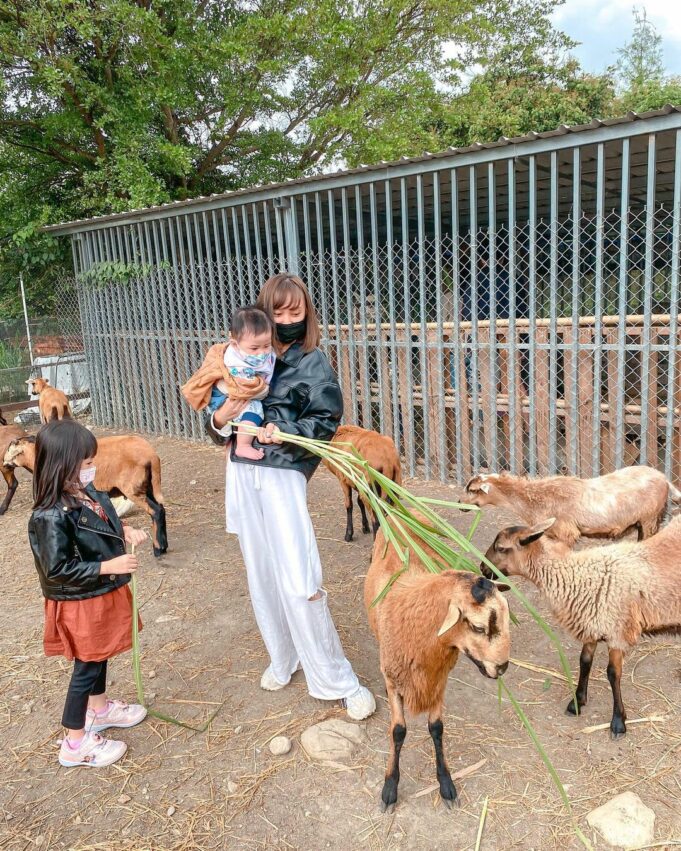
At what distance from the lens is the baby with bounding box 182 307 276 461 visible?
9.41ft

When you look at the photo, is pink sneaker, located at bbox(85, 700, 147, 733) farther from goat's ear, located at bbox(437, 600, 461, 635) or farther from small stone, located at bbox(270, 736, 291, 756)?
goat's ear, located at bbox(437, 600, 461, 635)

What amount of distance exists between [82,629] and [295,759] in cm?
112

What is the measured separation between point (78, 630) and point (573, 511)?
3.32 metres

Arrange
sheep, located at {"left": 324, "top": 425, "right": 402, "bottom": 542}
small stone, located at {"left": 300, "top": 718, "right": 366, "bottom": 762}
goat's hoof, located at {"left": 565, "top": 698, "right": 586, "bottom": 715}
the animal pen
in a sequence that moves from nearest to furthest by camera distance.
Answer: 1. small stone, located at {"left": 300, "top": 718, "right": 366, "bottom": 762}
2. goat's hoof, located at {"left": 565, "top": 698, "right": 586, "bottom": 715}
3. sheep, located at {"left": 324, "top": 425, "right": 402, "bottom": 542}
4. the animal pen

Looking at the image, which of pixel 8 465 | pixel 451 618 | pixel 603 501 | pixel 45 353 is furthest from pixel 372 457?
pixel 45 353

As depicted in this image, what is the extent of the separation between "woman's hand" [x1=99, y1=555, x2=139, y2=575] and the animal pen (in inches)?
171

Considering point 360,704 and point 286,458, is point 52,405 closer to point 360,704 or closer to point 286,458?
point 286,458

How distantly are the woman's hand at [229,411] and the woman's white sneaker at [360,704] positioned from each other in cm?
149

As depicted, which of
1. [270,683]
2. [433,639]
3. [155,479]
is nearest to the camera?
[433,639]

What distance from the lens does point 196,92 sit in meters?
13.8

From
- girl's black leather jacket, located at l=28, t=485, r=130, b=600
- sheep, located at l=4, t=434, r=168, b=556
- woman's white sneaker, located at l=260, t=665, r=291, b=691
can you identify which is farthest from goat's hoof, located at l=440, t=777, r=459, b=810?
sheep, located at l=4, t=434, r=168, b=556

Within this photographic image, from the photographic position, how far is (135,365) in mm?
10133

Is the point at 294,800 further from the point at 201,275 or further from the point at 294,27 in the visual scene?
the point at 294,27

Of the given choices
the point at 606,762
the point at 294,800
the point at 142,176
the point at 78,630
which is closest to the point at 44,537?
the point at 78,630
